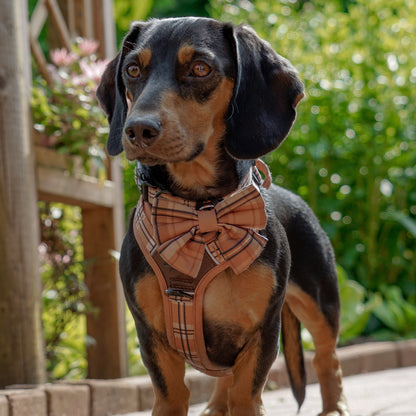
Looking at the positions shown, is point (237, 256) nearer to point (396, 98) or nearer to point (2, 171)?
point (2, 171)

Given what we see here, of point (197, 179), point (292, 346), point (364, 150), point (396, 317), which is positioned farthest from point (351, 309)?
point (197, 179)

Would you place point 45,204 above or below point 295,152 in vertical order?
below

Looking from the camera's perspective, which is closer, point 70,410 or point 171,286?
point 171,286

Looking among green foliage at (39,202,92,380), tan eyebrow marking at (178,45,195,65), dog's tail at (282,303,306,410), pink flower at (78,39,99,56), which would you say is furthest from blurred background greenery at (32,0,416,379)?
tan eyebrow marking at (178,45,195,65)

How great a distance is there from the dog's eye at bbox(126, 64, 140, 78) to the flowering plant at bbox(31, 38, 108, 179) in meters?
1.71

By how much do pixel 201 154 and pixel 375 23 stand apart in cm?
568

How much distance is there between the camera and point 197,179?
2.80m

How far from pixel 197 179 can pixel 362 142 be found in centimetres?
494

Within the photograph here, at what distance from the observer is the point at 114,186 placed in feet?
Answer: 16.5

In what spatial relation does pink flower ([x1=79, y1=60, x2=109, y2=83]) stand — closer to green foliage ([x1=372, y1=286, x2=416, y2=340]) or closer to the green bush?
the green bush

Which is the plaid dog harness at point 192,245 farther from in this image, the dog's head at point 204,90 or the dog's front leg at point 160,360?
the dog's head at point 204,90

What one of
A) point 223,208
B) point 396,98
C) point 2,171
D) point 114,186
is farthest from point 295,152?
point 223,208

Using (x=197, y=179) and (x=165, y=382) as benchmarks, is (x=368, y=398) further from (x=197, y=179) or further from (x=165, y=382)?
(x=197, y=179)

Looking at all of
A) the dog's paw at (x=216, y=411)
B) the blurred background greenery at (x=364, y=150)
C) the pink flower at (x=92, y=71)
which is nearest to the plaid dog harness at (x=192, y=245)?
the dog's paw at (x=216, y=411)
